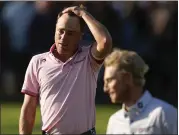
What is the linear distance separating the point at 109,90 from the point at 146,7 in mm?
12588

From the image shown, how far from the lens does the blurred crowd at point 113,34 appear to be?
17531 millimetres

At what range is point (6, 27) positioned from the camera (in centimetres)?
1808

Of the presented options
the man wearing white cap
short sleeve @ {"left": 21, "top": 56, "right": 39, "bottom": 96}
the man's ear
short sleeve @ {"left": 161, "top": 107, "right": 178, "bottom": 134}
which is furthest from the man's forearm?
short sleeve @ {"left": 161, "top": 107, "right": 178, "bottom": 134}

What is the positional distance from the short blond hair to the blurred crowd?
447 inches

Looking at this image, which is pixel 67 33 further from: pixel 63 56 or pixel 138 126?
pixel 138 126

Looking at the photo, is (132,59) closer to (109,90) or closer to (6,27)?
(109,90)

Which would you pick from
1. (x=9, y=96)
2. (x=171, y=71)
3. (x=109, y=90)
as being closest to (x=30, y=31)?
(x=9, y=96)

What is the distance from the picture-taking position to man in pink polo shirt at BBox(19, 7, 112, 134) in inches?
292

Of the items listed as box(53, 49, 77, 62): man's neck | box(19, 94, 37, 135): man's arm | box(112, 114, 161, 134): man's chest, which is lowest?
box(19, 94, 37, 135): man's arm

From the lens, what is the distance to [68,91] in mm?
7410

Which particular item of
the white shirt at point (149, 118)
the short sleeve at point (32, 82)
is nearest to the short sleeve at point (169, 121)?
the white shirt at point (149, 118)

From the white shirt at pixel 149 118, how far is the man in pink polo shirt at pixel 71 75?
1746 millimetres

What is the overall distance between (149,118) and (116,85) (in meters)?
0.32

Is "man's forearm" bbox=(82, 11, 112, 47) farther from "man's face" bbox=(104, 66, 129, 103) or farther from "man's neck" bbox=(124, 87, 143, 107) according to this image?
"man's neck" bbox=(124, 87, 143, 107)
